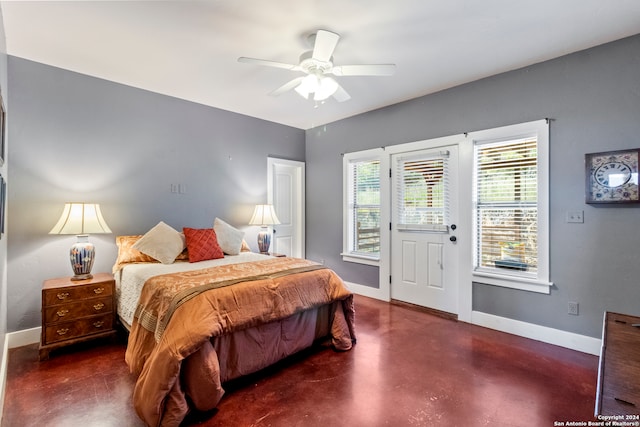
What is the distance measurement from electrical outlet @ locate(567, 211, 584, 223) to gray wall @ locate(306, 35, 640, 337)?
0.04 m

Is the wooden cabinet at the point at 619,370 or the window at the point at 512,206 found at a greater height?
the window at the point at 512,206

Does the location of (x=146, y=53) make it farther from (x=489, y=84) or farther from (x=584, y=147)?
(x=584, y=147)

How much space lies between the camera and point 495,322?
127 inches

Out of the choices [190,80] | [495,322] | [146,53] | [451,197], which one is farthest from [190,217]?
[495,322]

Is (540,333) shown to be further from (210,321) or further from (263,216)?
(263,216)

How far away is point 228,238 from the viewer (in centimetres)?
366

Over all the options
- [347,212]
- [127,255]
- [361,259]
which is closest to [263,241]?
[347,212]

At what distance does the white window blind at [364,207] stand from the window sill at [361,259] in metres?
0.08

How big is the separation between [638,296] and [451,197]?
1.73 metres

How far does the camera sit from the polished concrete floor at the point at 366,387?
1.85 meters

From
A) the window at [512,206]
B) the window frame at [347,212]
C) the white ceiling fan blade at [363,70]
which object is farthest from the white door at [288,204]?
the window at [512,206]

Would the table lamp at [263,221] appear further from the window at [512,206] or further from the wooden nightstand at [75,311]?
the window at [512,206]

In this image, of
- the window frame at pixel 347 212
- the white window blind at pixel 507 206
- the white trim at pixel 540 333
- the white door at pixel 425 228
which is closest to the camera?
the white trim at pixel 540 333

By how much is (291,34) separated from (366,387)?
272 centimetres
